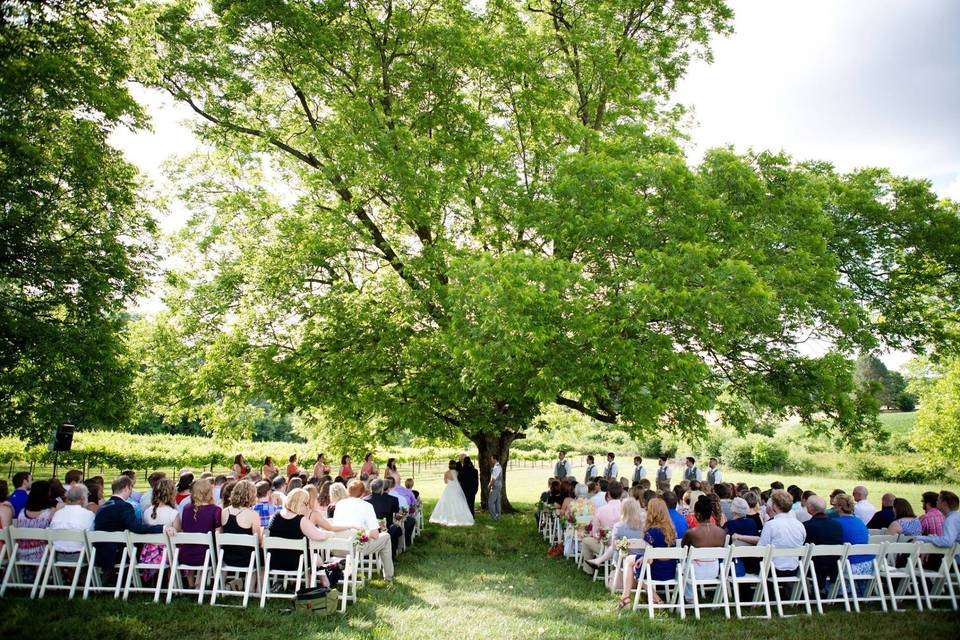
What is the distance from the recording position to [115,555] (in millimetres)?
8047

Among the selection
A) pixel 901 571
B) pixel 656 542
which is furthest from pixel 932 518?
pixel 656 542

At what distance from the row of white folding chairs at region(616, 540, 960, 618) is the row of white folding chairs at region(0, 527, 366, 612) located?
4112 mm

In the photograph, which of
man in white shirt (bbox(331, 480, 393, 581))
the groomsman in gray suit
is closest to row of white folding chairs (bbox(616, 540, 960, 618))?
man in white shirt (bbox(331, 480, 393, 581))

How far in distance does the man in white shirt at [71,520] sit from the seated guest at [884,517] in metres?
12.0

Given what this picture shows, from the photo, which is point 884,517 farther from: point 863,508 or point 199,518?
point 199,518

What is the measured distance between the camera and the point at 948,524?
8.32m

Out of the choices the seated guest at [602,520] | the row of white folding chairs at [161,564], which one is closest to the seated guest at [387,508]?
the row of white folding chairs at [161,564]

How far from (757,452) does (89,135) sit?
44997mm

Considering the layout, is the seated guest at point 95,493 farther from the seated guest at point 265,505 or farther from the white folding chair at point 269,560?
the white folding chair at point 269,560

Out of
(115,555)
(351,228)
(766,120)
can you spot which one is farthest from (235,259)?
(766,120)

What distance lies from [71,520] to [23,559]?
66cm

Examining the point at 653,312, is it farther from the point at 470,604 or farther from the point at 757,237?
the point at 470,604

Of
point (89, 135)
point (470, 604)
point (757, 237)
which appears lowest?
point (470, 604)

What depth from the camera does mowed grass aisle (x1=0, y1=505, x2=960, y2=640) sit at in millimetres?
6496
